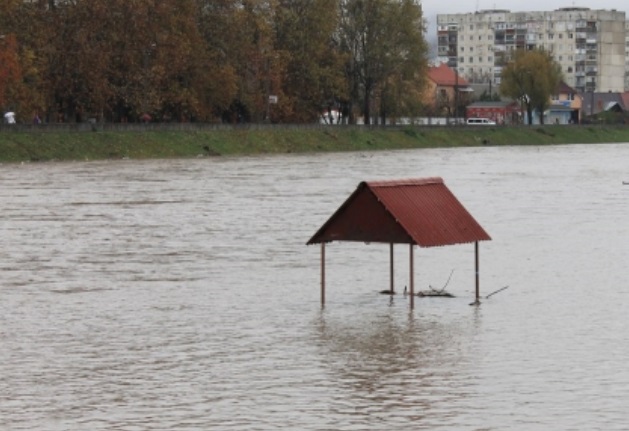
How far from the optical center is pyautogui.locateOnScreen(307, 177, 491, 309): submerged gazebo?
19.7 meters

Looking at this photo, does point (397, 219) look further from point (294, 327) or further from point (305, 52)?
point (305, 52)

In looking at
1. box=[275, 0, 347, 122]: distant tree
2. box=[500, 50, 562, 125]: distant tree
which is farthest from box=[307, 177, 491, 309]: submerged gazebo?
box=[500, 50, 562, 125]: distant tree

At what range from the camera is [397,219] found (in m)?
19.6

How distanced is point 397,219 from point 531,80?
146252 mm

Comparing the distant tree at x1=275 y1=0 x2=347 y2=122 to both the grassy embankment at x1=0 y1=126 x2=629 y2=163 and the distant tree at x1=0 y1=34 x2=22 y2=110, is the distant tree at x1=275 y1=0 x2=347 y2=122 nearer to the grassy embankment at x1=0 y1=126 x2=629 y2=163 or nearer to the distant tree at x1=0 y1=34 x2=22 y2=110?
the grassy embankment at x1=0 y1=126 x2=629 y2=163

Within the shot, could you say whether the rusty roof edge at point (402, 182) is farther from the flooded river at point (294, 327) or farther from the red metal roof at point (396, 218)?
the flooded river at point (294, 327)

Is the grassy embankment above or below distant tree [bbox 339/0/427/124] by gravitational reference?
below

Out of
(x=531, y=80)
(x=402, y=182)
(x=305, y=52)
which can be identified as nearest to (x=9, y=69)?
(x=305, y=52)

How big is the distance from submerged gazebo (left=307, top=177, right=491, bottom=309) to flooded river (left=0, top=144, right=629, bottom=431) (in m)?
0.94

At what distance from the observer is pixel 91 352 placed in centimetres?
1709

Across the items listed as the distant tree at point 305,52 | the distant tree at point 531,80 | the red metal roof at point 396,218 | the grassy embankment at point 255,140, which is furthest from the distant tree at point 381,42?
the red metal roof at point 396,218

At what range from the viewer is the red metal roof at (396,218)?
64.7 ft

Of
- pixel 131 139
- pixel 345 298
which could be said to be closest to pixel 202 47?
pixel 131 139

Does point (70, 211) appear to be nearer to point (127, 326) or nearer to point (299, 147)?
point (127, 326)
